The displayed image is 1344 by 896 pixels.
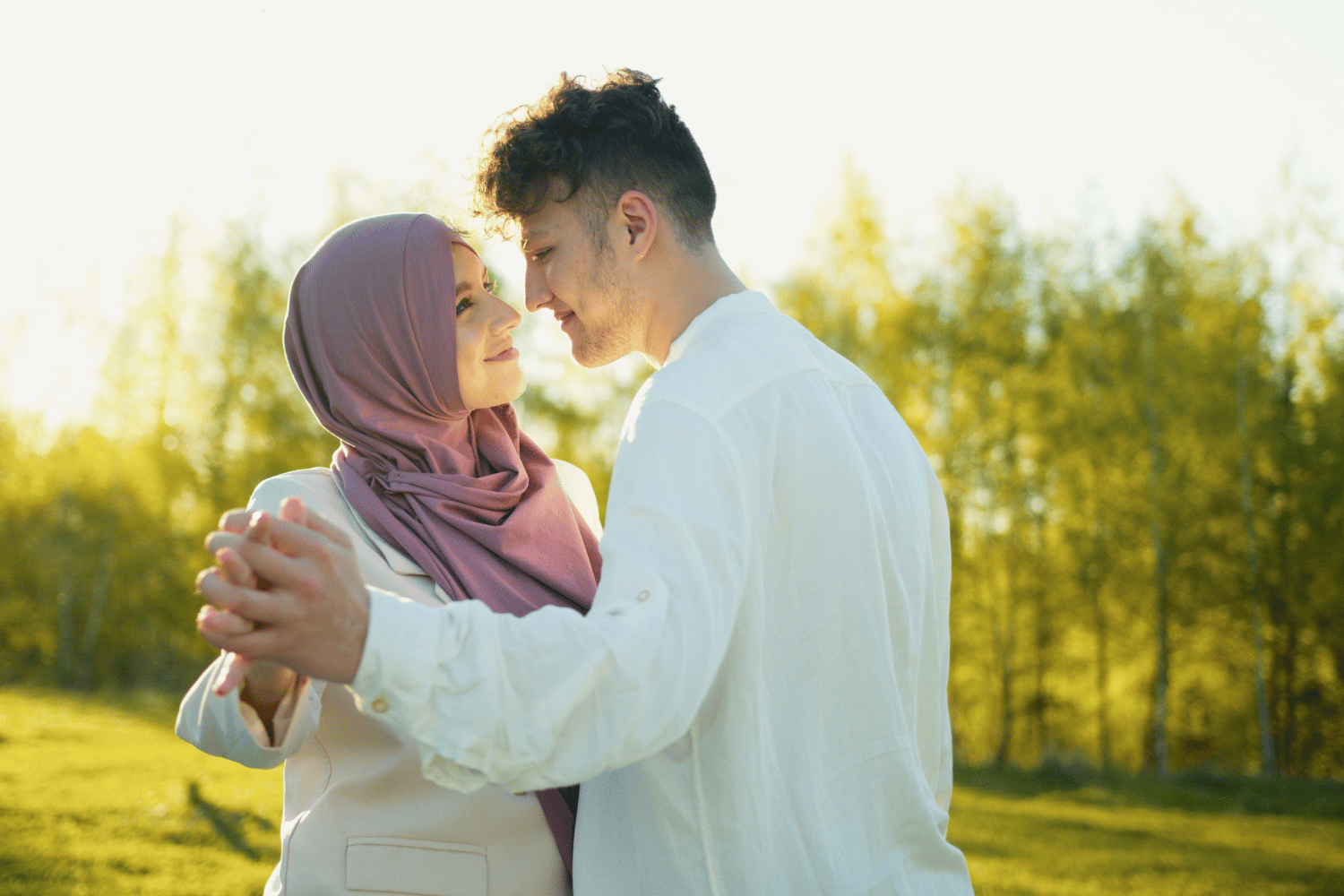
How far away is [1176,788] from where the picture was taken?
43.0ft

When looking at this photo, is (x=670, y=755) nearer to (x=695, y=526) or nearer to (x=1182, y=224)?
(x=695, y=526)

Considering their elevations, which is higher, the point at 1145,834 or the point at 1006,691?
the point at 1006,691

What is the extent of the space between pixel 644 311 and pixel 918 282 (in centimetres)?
1678

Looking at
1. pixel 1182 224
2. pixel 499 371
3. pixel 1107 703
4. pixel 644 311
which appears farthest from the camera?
pixel 1107 703

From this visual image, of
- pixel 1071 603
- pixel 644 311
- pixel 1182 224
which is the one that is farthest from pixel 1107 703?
pixel 644 311

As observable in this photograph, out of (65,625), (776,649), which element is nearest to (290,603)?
(776,649)

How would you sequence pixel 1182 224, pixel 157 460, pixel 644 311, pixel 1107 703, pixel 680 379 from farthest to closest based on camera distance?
pixel 1107 703 → pixel 157 460 → pixel 1182 224 → pixel 644 311 → pixel 680 379

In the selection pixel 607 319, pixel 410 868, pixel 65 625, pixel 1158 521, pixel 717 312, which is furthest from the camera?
pixel 65 625

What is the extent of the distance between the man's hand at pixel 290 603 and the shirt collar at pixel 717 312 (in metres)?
0.81

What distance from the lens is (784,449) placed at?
5.08ft

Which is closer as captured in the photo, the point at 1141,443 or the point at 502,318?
the point at 502,318

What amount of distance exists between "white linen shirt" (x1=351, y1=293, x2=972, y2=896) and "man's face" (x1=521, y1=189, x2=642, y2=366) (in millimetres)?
316

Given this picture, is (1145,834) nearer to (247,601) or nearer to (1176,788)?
(1176,788)

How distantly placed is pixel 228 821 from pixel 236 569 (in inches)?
293
